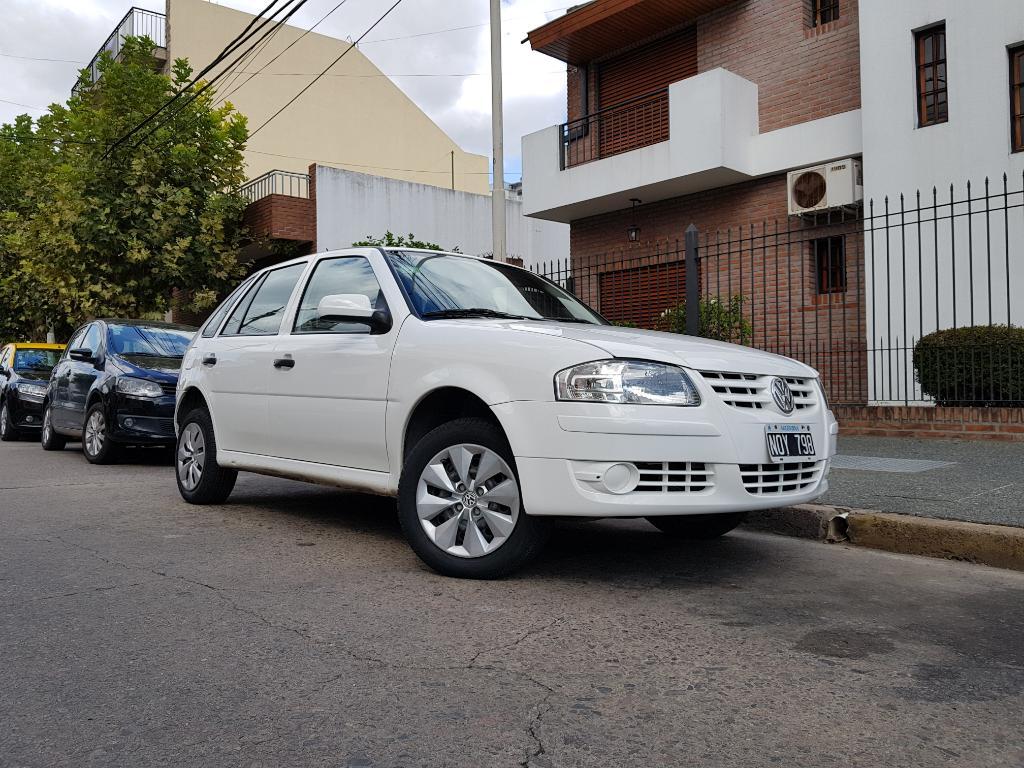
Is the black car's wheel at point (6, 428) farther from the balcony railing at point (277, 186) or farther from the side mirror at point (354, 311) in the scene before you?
the side mirror at point (354, 311)

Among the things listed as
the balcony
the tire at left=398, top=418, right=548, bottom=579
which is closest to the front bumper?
the tire at left=398, top=418, right=548, bottom=579

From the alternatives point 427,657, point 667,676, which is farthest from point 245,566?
point 667,676

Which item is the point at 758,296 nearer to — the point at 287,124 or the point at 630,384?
the point at 630,384

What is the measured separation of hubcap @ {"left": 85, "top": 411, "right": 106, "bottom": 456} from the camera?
33.0ft

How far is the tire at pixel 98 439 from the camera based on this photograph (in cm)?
991

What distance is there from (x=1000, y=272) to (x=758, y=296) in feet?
12.0

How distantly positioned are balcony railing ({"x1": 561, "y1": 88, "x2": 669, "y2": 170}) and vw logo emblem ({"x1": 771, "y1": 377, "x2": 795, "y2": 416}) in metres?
11.5

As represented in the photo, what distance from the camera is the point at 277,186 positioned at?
2145cm

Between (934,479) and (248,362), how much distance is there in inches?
196

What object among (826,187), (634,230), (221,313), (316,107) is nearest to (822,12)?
(826,187)

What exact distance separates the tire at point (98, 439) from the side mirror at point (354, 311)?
6.01 meters

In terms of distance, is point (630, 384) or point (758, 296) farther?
point (758, 296)

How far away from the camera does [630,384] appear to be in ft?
13.0

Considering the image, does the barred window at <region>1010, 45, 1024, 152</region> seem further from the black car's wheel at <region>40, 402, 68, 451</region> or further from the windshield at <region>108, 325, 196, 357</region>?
the black car's wheel at <region>40, 402, 68, 451</region>
